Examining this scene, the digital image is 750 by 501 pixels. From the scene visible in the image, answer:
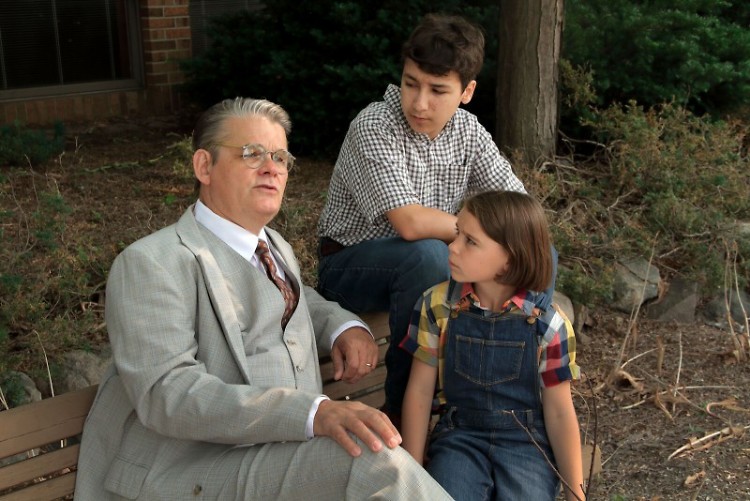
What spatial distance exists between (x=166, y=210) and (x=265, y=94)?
187 cm

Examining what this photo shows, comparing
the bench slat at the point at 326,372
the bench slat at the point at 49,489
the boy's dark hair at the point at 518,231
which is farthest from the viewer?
the bench slat at the point at 326,372

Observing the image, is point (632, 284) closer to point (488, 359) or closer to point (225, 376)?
point (488, 359)

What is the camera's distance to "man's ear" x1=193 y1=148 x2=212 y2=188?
290 cm

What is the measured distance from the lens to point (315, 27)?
6.98 meters

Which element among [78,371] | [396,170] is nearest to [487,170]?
[396,170]

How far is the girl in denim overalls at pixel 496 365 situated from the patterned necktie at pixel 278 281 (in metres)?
0.43

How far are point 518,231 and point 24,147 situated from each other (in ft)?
13.7

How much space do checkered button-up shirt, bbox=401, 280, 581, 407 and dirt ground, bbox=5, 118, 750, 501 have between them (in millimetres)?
211

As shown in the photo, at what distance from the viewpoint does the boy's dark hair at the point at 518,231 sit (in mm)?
2986

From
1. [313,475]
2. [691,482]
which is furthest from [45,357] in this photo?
[691,482]

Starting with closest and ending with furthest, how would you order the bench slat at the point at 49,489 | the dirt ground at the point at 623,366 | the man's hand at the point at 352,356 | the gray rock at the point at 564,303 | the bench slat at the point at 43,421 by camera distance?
the bench slat at the point at 43,421
the bench slat at the point at 49,489
the man's hand at the point at 352,356
the dirt ground at the point at 623,366
the gray rock at the point at 564,303

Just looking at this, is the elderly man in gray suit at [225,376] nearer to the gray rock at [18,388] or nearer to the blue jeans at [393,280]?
the blue jeans at [393,280]

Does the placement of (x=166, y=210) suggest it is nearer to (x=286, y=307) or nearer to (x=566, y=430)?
(x=286, y=307)

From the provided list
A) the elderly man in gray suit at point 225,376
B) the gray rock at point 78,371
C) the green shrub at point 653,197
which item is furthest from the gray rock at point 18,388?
the green shrub at point 653,197
